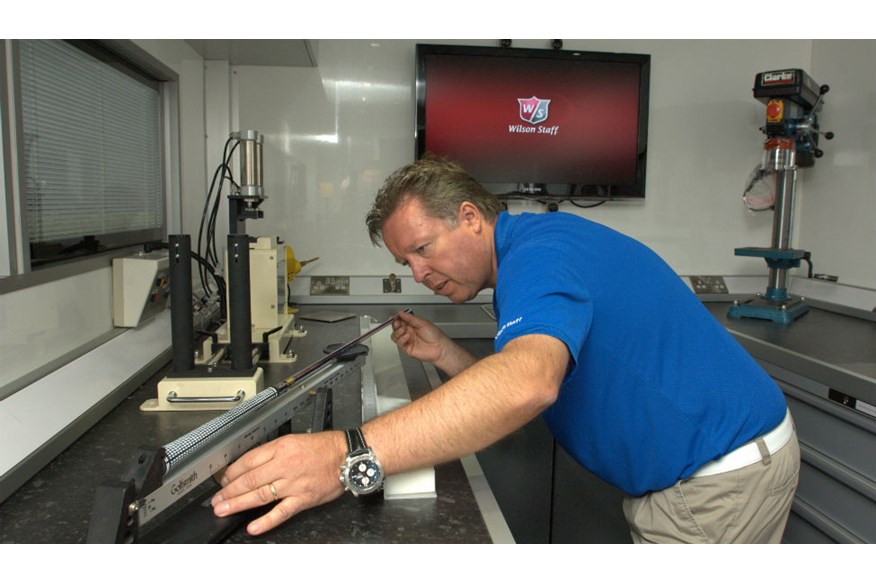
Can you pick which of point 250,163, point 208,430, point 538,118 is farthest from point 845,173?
point 208,430

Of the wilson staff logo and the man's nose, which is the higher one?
the wilson staff logo

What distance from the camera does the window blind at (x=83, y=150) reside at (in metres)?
1.24

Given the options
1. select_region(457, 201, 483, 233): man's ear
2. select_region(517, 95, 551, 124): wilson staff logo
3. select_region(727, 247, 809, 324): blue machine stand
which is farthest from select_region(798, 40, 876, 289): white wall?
select_region(457, 201, 483, 233): man's ear

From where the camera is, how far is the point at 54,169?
1319mm

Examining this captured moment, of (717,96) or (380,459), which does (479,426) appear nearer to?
(380,459)

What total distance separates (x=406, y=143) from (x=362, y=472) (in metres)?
1.99

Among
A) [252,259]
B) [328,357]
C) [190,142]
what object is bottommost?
[328,357]

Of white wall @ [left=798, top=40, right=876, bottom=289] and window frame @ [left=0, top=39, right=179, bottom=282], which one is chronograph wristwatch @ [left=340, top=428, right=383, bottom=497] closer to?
window frame @ [left=0, top=39, right=179, bottom=282]

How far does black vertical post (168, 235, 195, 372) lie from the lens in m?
1.23

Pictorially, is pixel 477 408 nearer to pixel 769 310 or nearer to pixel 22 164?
pixel 22 164

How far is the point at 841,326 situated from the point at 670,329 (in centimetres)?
154

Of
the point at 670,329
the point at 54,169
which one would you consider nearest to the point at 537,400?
the point at 670,329

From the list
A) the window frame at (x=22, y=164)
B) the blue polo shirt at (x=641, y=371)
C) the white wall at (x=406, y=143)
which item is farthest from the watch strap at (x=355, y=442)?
the white wall at (x=406, y=143)

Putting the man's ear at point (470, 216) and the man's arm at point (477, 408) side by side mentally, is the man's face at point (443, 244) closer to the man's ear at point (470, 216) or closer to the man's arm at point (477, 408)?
the man's ear at point (470, 216)
